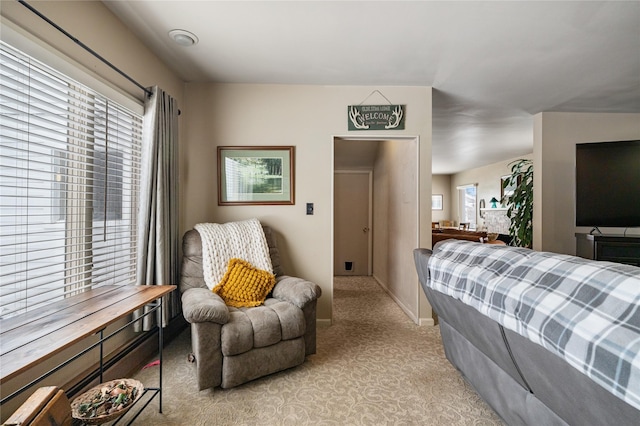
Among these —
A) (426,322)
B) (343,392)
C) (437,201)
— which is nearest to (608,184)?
(426,322)

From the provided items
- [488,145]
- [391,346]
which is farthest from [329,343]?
[488,145]

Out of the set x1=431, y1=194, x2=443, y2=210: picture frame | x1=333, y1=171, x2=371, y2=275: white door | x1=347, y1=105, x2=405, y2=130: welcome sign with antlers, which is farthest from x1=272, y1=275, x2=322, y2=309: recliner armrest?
x1=431, y1=194, x2=443, y2=210: picture frame

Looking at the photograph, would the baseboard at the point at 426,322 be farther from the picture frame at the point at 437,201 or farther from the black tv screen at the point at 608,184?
the picture frame at the point at 437,201

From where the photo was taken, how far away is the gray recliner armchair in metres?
1.77

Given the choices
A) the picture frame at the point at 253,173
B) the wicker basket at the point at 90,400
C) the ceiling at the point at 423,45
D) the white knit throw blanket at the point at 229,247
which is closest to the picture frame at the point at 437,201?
the ceiling at the point at 423,45

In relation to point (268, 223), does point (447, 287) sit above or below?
below

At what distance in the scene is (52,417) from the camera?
3.29 ft

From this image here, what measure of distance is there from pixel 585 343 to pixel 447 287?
0.71m

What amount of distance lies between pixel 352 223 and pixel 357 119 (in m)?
2.67

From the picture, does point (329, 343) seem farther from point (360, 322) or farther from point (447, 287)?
point (447, 287)

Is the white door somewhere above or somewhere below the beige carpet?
above

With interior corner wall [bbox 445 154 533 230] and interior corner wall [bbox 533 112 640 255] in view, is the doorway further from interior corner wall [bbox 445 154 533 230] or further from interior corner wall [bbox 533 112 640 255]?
interior corner wall [bbox 445 154 533 230]

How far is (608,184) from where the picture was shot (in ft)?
10.4

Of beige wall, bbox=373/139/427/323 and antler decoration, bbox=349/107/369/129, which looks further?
beige wall, bbox=373/139/427/323
